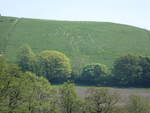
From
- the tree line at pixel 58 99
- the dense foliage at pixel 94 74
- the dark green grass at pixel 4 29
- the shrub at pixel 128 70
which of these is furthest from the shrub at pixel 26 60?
the tree line at pixel 58 99

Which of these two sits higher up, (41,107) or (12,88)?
(12,88)

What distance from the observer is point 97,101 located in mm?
38188

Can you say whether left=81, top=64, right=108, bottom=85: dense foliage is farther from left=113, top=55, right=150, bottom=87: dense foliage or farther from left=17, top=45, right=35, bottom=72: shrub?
left=17, top=45, right=35, bottom=72: shrub

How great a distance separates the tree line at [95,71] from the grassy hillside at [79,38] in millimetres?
7771

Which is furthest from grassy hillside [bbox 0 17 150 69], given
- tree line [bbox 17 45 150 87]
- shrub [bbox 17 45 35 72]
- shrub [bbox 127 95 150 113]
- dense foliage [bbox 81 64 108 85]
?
shrub [bbox 127 95 150 113]

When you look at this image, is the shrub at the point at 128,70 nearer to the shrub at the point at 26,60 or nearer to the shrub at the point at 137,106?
the shrub at the point at 26,60

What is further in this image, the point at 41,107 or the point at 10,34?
the point at 10,34

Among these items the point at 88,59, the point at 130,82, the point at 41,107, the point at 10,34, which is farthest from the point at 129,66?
the point at 10,34

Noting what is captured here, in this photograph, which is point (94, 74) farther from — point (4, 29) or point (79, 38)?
point (4, 29)

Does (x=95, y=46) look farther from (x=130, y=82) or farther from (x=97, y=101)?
(x=97, y=101)

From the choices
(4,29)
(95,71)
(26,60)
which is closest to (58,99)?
(95,71)

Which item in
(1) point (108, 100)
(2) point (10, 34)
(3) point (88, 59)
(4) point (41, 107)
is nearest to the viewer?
(4) point (41, 107)

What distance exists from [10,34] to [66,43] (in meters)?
29.9

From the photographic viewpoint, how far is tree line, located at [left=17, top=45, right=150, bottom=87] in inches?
3287
